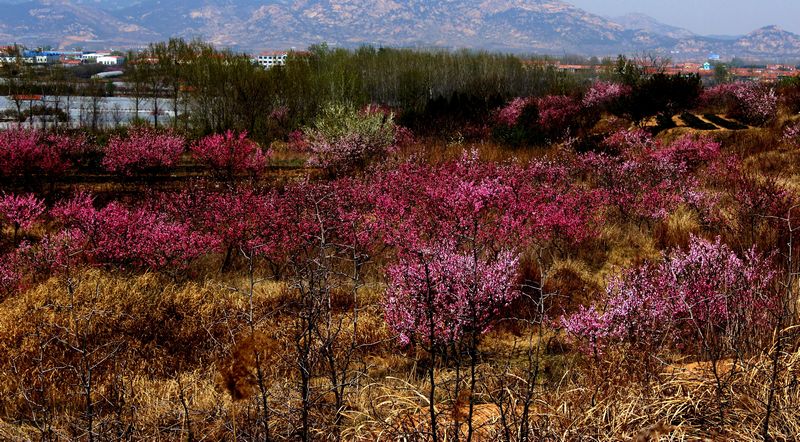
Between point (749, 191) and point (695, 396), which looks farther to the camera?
point (749, 191)

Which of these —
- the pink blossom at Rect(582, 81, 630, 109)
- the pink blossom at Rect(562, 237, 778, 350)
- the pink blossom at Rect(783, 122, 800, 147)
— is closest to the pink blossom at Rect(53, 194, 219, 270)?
the pink blossom at Rect(562, 237, 778, 350)

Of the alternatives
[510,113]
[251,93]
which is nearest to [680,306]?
[510,113]

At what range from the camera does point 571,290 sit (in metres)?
8.15

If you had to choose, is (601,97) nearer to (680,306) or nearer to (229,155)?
(229,155)

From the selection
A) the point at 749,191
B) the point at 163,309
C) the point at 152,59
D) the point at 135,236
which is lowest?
the point at 163,309

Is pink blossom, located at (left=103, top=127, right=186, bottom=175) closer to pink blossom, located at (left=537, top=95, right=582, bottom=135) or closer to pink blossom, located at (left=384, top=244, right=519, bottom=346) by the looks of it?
pink blossom, located at (left=384, top=244, right=519, bottom=346)

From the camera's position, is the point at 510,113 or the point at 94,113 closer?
the point at 510,113

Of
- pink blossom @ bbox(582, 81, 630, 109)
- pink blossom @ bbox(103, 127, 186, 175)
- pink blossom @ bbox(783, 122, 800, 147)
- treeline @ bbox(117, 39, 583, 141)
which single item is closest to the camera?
pink blossom @ bbox(103, 127, 186, 175)

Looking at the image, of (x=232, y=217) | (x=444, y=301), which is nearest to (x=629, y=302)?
(x=444, y=301)

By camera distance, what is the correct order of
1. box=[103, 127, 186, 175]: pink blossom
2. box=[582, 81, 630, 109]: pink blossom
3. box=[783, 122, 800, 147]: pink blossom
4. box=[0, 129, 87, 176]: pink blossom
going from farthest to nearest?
1. box=[582, 81, 630, 109]: pink blossom
2. box=[783, 122, 800, 147]: pink blossom
3. box=[103, 127, 186, 175]: pink blossom
4. box=[0, 129, 87, 176]: pink blossom

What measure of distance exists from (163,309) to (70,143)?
1295 centimetres

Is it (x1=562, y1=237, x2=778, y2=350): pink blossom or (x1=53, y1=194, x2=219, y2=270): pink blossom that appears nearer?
(x1=562, y1=237, x2=778, y2=350): pink blossom

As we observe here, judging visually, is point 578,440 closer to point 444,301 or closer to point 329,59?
point 444,301

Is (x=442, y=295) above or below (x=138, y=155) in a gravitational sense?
below
